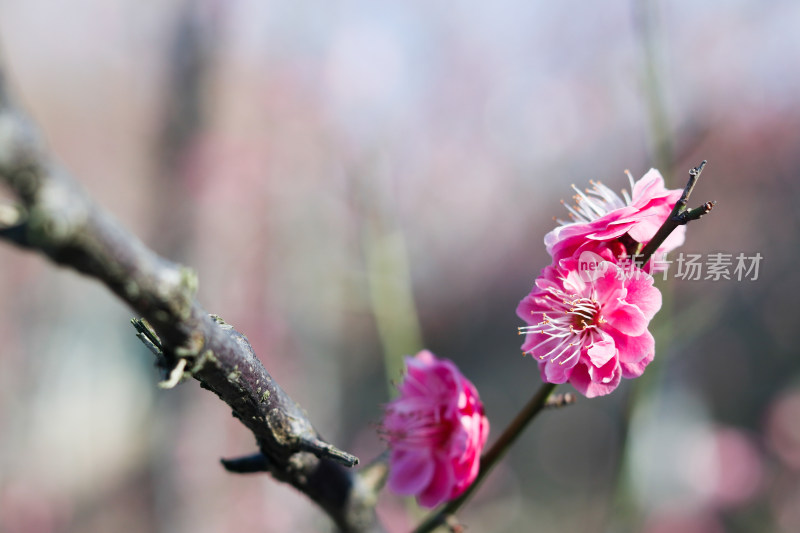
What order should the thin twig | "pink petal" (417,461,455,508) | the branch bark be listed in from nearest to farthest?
1. the branch bark
2. the thin twig
3. "pink petal" (417,461,455,508)

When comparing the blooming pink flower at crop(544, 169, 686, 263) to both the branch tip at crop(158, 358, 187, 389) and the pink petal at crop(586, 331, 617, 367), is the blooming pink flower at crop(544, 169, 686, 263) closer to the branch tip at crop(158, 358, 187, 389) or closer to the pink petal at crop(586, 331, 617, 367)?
the pink petal at crop(586, 331, 617, 367)

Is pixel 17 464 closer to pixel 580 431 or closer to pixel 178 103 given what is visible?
pixel 178 103

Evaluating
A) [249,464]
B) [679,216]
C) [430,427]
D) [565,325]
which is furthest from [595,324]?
[249,464]

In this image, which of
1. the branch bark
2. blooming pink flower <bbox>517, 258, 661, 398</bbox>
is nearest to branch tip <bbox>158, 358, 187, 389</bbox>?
the branch bark

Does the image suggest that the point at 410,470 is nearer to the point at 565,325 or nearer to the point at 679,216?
the point at 565,325

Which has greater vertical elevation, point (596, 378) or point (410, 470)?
point (596, 378)

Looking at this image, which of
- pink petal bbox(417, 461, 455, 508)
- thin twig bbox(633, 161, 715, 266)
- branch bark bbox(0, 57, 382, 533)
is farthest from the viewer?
pink petal bbox(417, 461, 455, 508)

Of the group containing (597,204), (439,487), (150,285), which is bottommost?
(439,487)
